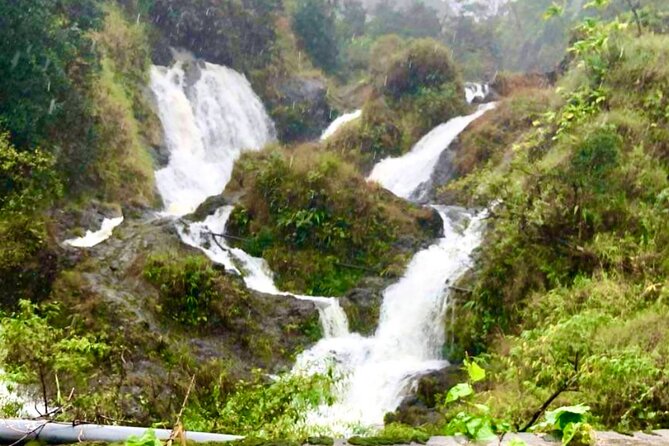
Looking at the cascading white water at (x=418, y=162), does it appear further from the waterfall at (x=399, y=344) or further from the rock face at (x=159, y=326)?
the rock face at (x=159, y=326)

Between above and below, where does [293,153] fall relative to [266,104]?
below

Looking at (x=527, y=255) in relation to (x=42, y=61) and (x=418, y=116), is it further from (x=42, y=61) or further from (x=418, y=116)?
(x=418, y=116)

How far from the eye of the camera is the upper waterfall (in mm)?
19703

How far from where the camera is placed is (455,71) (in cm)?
2395

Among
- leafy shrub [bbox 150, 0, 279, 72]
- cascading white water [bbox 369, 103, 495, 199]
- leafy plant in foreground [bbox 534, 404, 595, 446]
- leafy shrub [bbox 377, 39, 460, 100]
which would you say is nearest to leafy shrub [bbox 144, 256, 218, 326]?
leafy plant in foreground [bbox 534, 404, 595, 446]

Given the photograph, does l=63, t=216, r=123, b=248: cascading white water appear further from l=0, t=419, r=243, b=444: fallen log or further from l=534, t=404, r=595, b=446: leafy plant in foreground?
l=534, t=404, r=595, b=446: leafy plant in foreground

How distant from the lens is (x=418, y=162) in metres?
20.4

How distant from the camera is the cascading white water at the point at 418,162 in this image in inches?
771

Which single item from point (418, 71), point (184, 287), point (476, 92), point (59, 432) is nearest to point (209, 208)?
point (184, 287)

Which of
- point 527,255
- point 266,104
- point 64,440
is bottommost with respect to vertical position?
point 64,440

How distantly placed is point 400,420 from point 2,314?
6065 millimetres

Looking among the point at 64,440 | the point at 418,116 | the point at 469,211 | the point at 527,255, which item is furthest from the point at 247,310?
the point at 418,116

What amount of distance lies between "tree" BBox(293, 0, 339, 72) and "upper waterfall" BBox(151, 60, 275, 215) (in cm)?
629

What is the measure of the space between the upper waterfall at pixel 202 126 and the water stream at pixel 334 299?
42mm
